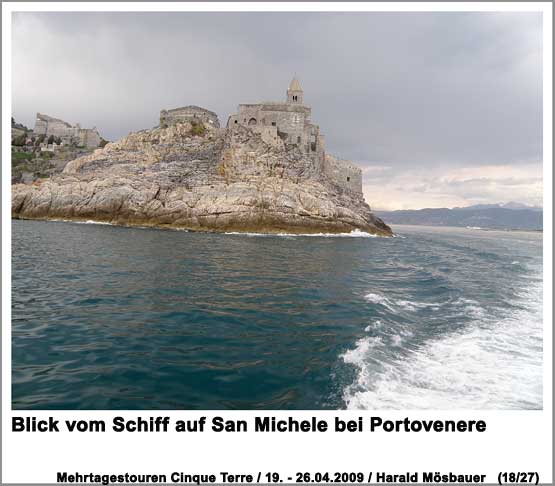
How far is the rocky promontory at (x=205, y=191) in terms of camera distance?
50000 mm

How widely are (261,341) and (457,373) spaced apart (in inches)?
189

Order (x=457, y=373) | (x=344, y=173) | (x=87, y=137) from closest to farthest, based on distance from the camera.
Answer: (x=457, y=373)
(x=344, y=173)
(x=87, y=137)

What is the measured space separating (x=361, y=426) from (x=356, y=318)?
6.00 metres

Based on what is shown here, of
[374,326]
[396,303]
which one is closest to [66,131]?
[396,303]

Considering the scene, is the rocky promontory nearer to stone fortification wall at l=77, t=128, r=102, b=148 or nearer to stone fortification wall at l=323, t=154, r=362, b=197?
stone fortification wall at l=323, t=154, r=362, b=197

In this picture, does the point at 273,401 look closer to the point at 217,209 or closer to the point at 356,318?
the point at 356,318

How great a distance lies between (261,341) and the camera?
837 centimetres

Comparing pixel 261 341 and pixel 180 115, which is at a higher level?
pixel 180 115

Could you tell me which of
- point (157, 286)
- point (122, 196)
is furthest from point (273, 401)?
point (122, 196)

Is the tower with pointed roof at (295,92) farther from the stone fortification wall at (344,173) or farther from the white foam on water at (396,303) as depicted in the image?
the white foam on water at (396,303)

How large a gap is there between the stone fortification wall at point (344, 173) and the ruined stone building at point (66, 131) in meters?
81.8

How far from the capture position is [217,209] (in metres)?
49.7

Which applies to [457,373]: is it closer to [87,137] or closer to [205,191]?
[205,191]

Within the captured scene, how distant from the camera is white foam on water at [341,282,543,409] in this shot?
19.4ft
